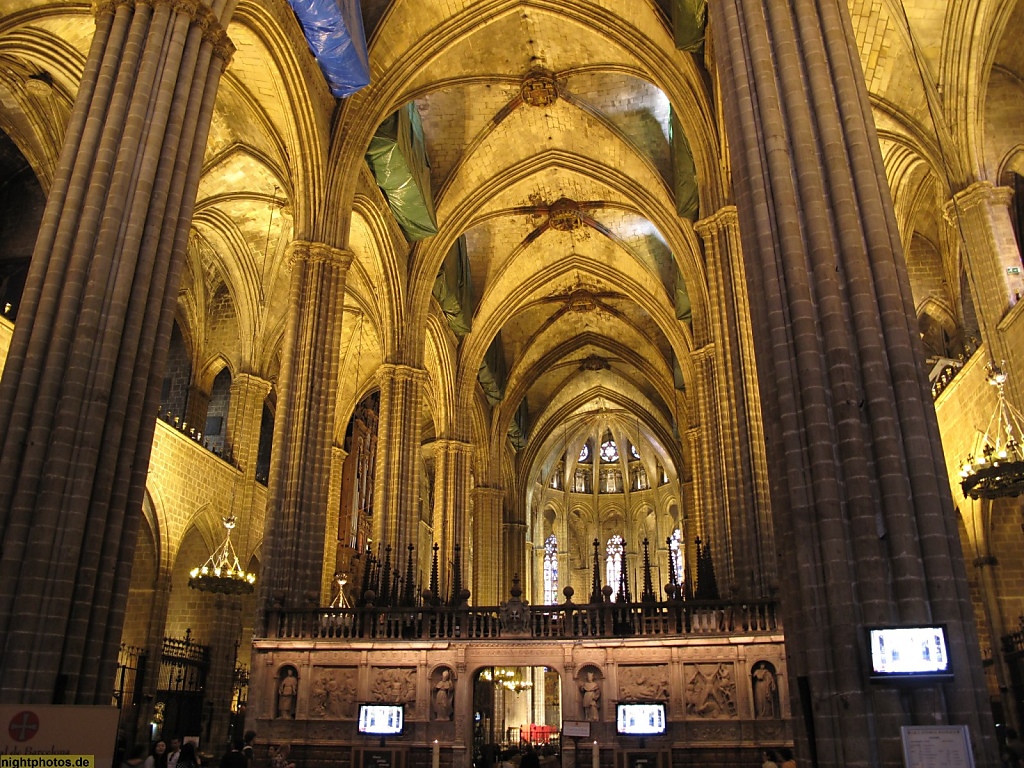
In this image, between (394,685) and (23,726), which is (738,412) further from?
(23,726)

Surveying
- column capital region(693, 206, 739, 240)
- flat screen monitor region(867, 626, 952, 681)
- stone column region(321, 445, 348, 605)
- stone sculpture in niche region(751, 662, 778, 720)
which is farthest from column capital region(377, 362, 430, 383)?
flat screen monitor region(867, 626, 952, 681)

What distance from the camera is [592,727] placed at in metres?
12.1

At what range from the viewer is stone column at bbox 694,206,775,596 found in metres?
14.5

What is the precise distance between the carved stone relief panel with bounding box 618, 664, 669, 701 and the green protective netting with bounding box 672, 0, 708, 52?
11.1 m

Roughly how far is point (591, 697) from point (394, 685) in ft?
9.48

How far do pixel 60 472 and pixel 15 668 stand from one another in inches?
70.6

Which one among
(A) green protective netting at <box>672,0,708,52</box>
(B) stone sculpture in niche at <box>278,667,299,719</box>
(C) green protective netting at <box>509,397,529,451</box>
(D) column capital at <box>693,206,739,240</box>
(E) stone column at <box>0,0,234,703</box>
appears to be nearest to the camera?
(E) stone column at <box>0,0,234,703</box>

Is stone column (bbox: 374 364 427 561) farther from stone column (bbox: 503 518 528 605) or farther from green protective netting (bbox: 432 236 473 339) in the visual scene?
stone column (bbox: 503 518 528 605)

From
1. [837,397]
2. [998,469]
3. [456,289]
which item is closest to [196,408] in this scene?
[456,289]

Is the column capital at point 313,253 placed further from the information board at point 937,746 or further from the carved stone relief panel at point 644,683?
the information board at point 937,746

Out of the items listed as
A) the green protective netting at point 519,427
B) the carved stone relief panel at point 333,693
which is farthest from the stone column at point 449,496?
the carved stone relief panel at point 333,693

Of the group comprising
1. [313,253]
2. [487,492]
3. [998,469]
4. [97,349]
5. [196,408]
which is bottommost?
[998,469]

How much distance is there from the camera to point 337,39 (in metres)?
14.4

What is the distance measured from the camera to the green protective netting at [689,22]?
51.6ft
